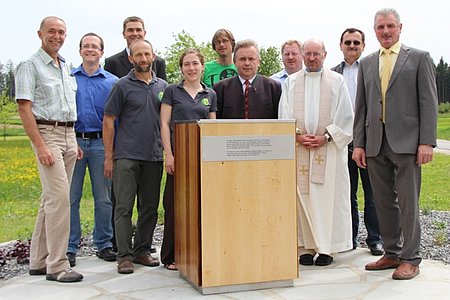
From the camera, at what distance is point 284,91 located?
6395 mm

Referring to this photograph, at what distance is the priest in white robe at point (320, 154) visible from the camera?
6230 millimetres

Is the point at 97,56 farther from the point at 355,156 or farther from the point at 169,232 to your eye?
the point at 355,156

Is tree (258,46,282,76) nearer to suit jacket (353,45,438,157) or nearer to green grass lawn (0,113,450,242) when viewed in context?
green grass lawn (0,113,450,242)

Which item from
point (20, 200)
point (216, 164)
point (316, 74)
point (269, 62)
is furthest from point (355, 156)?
point (269, 62)

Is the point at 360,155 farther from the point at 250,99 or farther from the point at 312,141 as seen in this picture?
the point at 250,99

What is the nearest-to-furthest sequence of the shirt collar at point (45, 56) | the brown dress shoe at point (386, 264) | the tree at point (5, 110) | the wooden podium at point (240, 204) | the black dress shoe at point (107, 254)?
the wooden podium at point (240, 204)
the shirt collar at point (45, 56)
the brown dress shoe at point (386, 264)
the black dress shoe at point (107, 254)
the tree at point (5, 110)

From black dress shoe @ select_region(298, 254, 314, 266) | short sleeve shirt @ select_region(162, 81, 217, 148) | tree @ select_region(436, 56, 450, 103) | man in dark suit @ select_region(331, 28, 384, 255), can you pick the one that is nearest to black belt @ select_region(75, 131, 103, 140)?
short sleeve shirt @ select_region(162, 81, 217, 148)

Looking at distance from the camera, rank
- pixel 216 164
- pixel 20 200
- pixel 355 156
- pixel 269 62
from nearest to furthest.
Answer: pixel 216 164
pixel 355 156
pixel 20 200
pixel 269 62

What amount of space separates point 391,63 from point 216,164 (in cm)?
204

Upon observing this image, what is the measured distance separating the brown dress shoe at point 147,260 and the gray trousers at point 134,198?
1.7 inches

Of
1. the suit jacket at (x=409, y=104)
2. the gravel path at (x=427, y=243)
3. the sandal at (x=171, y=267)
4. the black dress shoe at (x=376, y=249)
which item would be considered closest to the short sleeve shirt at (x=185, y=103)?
the sandal at (x=171, y=267)

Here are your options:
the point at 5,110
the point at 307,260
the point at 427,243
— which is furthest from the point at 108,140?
the point at 5,110

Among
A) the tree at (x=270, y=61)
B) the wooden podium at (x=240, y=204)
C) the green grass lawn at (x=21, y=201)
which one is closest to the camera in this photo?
the wooden podium at (x=240, y=204)

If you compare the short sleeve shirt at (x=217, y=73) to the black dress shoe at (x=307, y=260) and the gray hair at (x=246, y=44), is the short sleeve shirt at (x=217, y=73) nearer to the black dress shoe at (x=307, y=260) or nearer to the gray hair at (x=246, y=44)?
the gray hair at (x=246, y=44)
